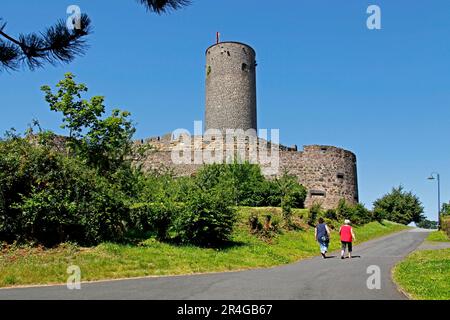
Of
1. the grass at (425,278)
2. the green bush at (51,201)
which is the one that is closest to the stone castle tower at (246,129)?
the green bush at (51,201)

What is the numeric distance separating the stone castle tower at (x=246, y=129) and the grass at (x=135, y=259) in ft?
61.5

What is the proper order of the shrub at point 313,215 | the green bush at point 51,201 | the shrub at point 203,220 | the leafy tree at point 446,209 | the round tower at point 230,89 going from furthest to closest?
Result: the leafy tree at point 446,209, the round tower at point 230,89, the shrub at point 313,215, the shrub at point 203,220, the green bush at point 51,201

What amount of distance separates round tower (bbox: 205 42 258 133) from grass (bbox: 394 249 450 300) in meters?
25.7

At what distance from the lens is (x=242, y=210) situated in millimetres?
24469

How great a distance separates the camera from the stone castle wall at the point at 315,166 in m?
37.3

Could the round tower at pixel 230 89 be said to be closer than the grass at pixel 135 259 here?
No

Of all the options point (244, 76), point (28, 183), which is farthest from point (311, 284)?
point (244, 76)

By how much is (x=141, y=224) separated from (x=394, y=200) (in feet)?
123

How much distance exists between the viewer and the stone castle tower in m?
37.8

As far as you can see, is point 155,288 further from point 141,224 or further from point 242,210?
point 242,210

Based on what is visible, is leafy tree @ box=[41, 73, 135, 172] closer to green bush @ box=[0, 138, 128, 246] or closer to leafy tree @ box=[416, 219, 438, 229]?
green bush @ box=[0, 138, 128, 246]

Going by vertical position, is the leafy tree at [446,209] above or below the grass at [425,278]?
above

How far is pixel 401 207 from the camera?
47.8 m

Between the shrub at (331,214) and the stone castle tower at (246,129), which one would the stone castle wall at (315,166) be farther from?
the shrub at (331,214)
